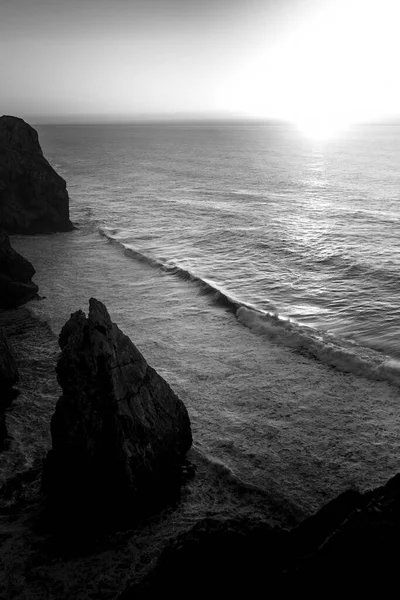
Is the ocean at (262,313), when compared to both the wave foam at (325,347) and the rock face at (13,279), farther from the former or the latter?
the rock face at (13,279)

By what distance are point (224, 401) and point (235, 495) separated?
5.36 metres

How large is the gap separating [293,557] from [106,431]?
6046 millimetres

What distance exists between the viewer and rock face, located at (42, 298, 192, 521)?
13.5 m

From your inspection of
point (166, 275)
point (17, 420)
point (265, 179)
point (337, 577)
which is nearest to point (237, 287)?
point (166, 275)

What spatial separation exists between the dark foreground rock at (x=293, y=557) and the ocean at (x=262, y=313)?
3900mm

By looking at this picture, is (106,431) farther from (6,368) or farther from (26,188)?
(26,188)

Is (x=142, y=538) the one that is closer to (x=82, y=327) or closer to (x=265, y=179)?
(x=82, y=327)

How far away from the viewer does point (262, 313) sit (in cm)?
2917

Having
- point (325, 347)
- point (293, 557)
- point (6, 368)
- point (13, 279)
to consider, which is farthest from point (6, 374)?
point (293, 557)

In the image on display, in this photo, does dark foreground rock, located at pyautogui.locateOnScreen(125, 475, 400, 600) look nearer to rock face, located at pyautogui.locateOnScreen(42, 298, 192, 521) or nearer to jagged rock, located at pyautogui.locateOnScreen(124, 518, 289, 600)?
jagged rock, located at pyautogui.locateOnScreen(124, 518, 289, 600)

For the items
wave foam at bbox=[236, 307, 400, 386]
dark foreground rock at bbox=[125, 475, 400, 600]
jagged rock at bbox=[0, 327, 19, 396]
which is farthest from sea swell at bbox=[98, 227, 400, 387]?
dark foreground rock at bbox=[125, 475, 400, 600]

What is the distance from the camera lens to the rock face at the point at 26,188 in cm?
4906

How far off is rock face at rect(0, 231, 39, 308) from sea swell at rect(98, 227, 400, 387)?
10230 mm

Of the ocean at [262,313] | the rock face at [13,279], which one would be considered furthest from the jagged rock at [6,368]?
the rock face at [13,279]
